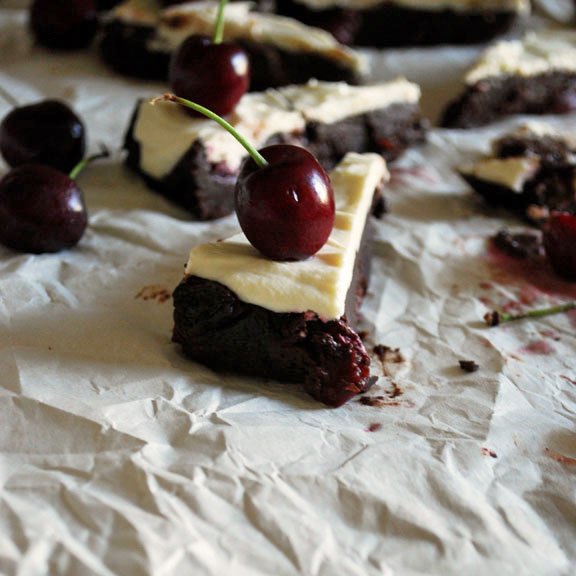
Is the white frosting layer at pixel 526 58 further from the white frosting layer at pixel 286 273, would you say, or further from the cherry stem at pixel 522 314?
the white frosting layer at pixel 286 273

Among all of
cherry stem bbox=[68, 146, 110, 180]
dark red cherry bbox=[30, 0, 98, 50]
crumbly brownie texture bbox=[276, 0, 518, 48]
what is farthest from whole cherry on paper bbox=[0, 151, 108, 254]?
crumbly brownie texture bbox=[276, 0, 518, 48]

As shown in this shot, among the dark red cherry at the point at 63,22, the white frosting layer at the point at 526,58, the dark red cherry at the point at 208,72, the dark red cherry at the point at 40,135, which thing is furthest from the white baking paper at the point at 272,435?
the dark red cherry at the point at 63,22

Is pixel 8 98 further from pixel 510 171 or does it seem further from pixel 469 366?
pixel 469 366

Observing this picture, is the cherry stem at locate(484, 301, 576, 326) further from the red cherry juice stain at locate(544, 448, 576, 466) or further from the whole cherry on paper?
the whole cherry on paper

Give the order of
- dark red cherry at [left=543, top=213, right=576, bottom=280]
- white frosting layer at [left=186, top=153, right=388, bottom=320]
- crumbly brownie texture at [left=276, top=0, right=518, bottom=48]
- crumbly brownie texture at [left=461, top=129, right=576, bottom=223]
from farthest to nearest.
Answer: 1. crumbly brownie texture at [left=276, top=0, right=518, bottom=48]
2. crumbly brownie texture at [left=461, top=129, right=576, bottom=223]
3. dark red cherry at [left=543, top=213, right=576, bottom=280]
4. white frosting layer at [left=186, top=153, right=388, bottom=320]

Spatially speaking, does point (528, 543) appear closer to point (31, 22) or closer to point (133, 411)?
point (133, 411)
